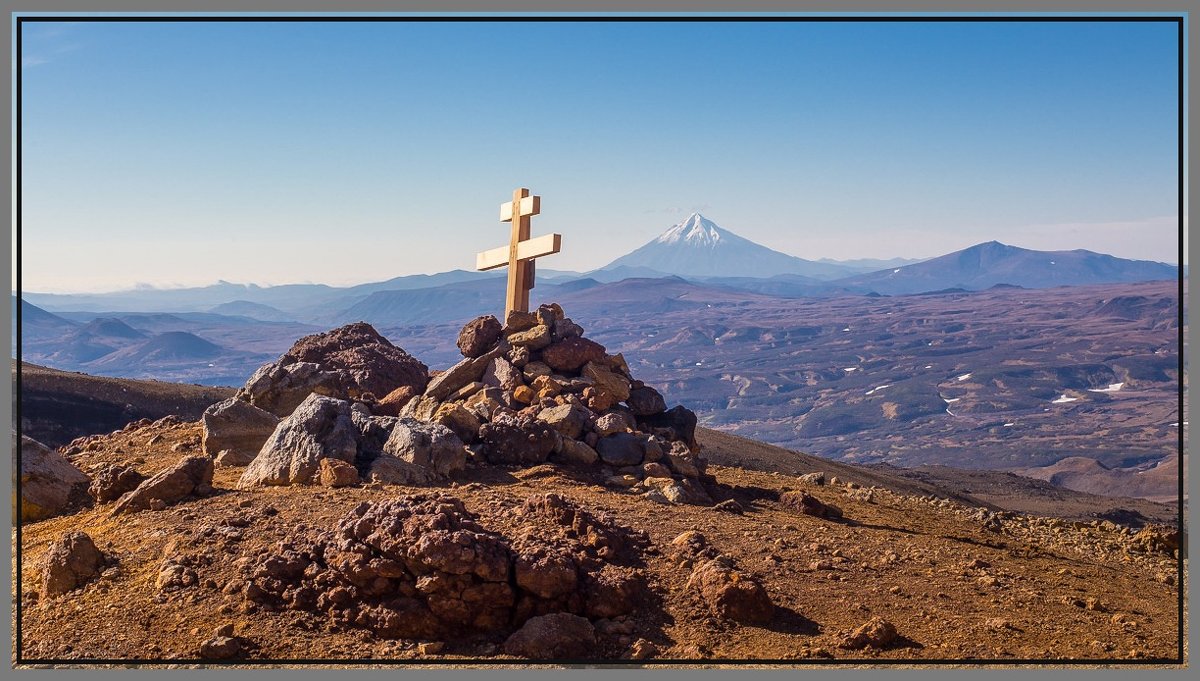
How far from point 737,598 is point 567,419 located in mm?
4448

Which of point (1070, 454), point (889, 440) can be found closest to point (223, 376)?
point (889, 440)

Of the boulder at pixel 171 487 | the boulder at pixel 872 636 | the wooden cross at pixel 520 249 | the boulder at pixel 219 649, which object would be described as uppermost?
the wooden cross at pixel 520 249

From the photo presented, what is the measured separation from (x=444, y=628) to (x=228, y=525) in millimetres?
2319

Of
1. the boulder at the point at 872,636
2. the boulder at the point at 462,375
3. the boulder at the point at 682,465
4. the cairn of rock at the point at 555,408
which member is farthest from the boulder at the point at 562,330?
the boulder at the point at 872,636

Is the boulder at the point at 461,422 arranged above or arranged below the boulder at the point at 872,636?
above

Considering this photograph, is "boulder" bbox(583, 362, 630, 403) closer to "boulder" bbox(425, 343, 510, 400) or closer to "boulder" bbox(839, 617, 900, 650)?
"boulder" bbox(425, 343, 510, 400)

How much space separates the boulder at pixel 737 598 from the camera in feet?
A: 25.9

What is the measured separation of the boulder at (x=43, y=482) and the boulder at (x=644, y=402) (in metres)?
6.10

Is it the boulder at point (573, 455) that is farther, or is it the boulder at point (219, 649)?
the boulder at point (573, 455)

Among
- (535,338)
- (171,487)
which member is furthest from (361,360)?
(171,487)

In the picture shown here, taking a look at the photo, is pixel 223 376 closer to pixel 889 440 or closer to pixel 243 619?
pixel 889 440

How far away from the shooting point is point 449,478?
10844 mm

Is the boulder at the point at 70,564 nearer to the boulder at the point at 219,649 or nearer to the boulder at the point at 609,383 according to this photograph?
the boulder at the point at 219,649

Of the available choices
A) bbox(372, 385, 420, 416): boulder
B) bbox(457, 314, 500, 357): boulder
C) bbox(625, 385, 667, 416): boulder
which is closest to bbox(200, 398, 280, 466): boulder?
bbox(372, 385, 420, 416): boulder
